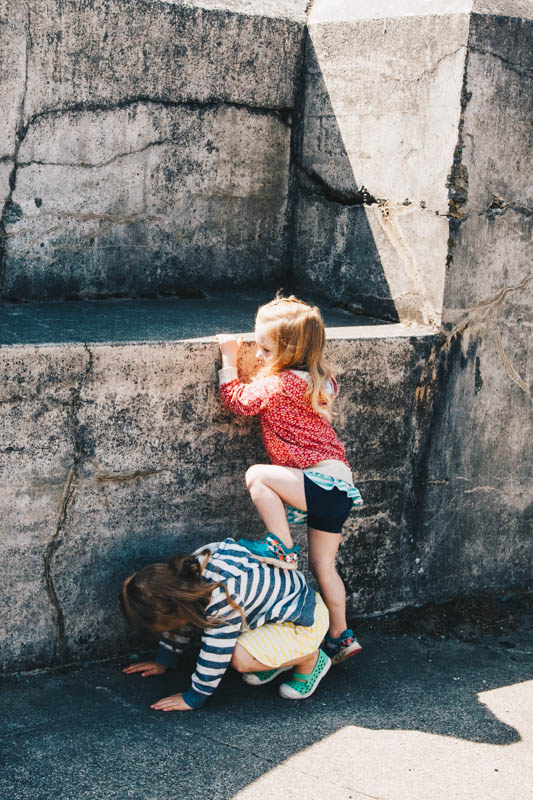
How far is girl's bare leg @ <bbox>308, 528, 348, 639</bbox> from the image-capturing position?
3.07 meters

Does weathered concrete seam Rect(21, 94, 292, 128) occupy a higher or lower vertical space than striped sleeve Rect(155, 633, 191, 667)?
higher

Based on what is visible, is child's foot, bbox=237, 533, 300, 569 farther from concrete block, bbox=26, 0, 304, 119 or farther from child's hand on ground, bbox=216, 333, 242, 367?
concrete block, bbox=26, 0, 304, 119

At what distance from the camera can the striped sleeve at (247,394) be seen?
2.90m

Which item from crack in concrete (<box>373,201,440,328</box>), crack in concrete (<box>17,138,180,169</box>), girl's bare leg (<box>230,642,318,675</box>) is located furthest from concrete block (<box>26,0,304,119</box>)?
girl's bare leg (<box>230,642,318,675</box>)

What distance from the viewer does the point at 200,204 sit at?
3748mm

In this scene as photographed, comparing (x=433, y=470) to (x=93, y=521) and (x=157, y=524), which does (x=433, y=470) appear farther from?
(x=93, y=521)

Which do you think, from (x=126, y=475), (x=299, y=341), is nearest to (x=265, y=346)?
(x=299, y=341)

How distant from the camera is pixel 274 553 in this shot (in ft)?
9.48

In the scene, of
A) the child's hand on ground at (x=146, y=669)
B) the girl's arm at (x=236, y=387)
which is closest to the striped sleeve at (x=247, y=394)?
the girl's arm at (x=236, y=387)

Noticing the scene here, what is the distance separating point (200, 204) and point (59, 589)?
1.68 m

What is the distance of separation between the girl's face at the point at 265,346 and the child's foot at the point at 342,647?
1.01 metres

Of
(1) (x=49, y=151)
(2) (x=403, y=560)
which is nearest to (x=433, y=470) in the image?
(2) (x=403, y=560)

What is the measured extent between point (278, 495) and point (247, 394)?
0.34 metres

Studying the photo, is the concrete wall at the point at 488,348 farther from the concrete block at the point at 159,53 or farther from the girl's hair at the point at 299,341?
the concrete block at the point at 159,53
